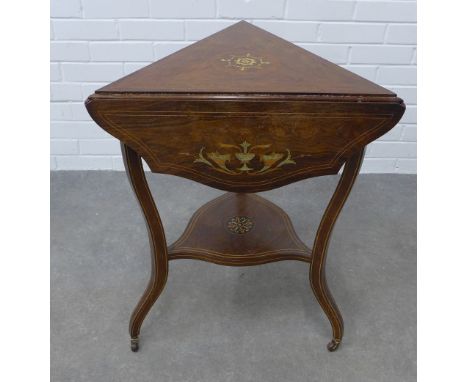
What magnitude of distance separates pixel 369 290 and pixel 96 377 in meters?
1.01

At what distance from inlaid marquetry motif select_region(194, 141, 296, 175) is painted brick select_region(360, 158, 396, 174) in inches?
53.7

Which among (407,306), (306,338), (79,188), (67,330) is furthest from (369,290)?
(79,188)

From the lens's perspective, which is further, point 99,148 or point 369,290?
point 99,148

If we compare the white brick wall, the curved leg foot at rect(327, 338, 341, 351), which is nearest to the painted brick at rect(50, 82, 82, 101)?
the white brick wall

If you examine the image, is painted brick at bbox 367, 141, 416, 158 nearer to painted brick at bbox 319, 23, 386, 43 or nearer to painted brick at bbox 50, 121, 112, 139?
painted brick at bbox 319, 23, 386, 43

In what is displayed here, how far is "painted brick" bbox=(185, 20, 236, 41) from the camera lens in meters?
2.03

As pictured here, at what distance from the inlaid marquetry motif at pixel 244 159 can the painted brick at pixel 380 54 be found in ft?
3.86

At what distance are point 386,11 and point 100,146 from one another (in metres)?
1.48

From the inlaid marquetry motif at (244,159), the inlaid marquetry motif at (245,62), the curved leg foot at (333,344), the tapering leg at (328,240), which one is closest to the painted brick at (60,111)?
the inlaid marquetry motif at (245,62)

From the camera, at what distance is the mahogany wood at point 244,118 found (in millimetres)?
1090

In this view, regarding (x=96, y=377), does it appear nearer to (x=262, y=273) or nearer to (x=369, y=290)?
(x=262, y=273)

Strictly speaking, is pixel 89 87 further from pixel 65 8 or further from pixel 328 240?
pixel 328 240

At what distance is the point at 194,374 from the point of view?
1470 millimetres

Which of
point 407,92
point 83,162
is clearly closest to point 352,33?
point 407,92
